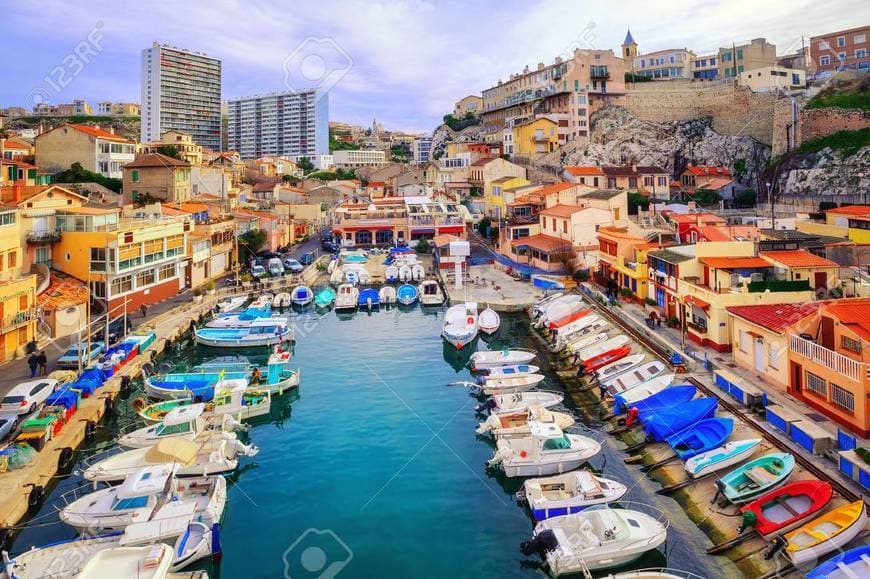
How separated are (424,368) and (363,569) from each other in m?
13.7

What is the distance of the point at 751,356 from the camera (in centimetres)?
2002

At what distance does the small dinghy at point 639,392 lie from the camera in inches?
757

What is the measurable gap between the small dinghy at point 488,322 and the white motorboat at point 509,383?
→ 7.64 metres

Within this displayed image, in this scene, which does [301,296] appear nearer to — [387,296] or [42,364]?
[387,296]

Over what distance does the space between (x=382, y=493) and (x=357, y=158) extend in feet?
411

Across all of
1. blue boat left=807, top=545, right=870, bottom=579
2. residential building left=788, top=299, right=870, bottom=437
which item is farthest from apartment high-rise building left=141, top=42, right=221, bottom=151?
blue boat left=807, top=545, right=870, bottom=579

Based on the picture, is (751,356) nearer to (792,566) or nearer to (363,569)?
(792,566)

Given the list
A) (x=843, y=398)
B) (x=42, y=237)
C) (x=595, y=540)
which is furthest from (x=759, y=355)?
(x=42, y=237)

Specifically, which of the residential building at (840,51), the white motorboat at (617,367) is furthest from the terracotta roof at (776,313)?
the residential building at (840,51)

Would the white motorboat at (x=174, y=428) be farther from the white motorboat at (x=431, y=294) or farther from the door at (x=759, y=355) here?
the white motorboat at (x=431, y=294)

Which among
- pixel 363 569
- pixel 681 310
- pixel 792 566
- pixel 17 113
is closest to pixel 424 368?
pixel 681 310

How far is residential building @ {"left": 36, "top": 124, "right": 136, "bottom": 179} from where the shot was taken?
179 feet

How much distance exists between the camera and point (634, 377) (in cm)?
2098

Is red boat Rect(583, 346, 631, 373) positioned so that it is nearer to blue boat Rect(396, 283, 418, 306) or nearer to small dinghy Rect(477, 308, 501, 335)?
small dinghy Rect(477, 308, 501, 335)
